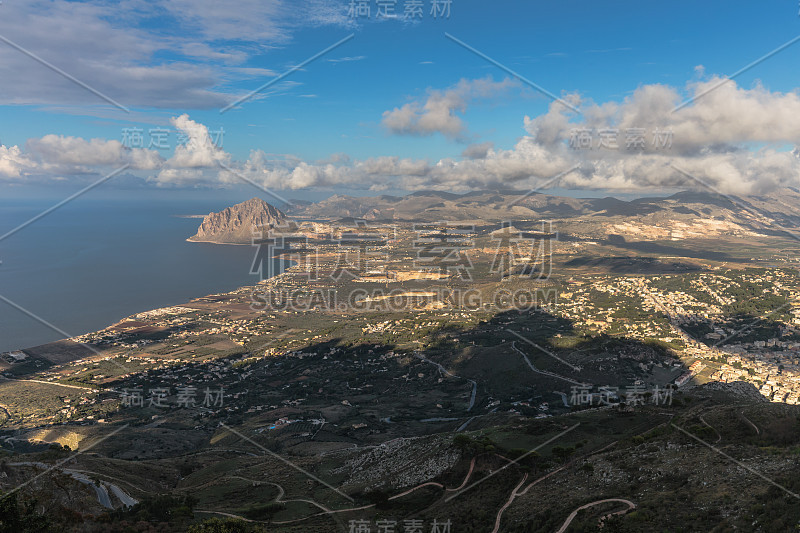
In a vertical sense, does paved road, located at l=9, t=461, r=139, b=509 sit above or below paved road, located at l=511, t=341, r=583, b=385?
above

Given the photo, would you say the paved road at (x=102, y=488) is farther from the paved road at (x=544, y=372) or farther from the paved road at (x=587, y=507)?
the paved road at (x=544, y=372)

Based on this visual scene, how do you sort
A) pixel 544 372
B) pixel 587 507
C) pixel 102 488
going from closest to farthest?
1. pixel 587 507
2. pixel 102 488
3. pixel 544 372

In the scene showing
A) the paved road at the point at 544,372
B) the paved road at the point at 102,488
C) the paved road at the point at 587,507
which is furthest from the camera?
the paved road at the point at 544,372

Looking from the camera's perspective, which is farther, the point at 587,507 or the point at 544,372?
the point at 544,372

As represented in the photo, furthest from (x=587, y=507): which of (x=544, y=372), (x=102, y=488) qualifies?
(x=544, y=372)

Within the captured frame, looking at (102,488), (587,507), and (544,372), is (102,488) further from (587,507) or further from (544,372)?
(544,372)

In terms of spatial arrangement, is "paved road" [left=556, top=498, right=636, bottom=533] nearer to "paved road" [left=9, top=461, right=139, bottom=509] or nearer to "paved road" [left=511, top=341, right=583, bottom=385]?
→ "paved road" [left=9, top=461, right=139, bottom=509]

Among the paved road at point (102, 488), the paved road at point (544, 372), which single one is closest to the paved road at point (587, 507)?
the paved road at point (102, 488)

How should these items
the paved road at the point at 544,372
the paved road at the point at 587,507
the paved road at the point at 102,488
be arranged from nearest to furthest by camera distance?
the paved road at the point at 587,507
the paved road at the point at 102,488
the paved road at the point at 544,372

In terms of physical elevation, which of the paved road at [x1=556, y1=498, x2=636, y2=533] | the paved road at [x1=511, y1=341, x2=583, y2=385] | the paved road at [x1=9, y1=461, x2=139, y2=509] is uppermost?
the paved road at [x1=556, y1=498, x2=636, y2=533]

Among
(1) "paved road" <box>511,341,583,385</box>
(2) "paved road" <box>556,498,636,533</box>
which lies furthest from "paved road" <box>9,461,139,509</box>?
(1) "paved road" <box>511,341,583,385</box>

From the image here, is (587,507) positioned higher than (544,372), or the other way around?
(587,507)

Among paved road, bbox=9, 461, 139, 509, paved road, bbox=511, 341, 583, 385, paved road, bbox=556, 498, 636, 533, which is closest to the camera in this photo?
paved road, bbox=556, 498, 636, 533
